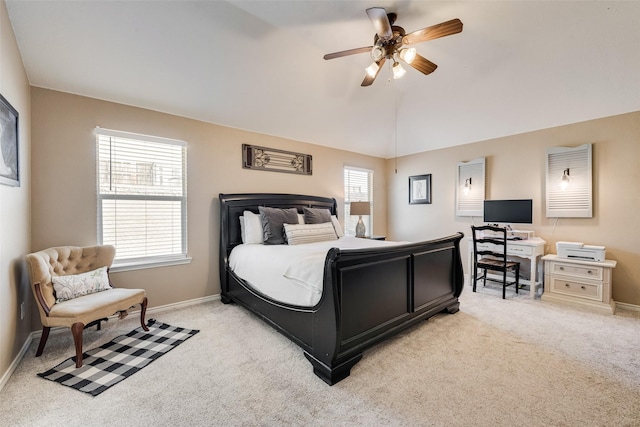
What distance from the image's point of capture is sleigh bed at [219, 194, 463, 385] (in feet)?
6.36

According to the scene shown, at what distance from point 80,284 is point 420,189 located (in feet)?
17.1

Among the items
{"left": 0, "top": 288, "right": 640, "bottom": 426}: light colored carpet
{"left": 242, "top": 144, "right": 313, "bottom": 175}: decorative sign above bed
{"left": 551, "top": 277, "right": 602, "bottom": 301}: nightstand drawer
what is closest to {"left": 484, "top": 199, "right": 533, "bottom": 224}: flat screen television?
{"left": 551, "top": 277, "right": 602, "bottom": 301}: nightstand drawer

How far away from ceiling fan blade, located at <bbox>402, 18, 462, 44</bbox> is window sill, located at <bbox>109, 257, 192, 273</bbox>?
11.0ft

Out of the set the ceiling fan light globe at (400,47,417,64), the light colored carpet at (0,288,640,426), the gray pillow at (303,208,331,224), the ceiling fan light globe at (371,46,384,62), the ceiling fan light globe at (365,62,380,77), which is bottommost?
the light colored carpet at (0,288,640,426)

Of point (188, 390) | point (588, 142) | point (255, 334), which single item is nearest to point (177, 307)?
point (255, 334)

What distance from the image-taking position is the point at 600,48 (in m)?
2.81

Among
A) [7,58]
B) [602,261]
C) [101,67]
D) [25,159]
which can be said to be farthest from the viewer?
[602,261]

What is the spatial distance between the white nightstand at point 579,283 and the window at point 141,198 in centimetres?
479

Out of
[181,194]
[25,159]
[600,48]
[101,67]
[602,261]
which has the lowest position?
[602,261]

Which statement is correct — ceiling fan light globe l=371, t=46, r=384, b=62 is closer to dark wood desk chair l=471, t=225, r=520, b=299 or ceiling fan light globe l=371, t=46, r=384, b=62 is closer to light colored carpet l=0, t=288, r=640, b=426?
light colored carpet l=0, t=288, r=640, b=426

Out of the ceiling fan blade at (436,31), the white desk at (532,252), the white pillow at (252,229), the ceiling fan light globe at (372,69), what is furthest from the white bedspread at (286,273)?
the white desk at (532,252)

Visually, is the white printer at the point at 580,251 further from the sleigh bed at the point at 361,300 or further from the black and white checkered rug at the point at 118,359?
the black and white checkered rug at the point at 118,359

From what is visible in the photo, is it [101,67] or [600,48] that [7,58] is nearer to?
[101,67]

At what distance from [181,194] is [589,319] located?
4.97 m
